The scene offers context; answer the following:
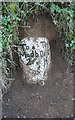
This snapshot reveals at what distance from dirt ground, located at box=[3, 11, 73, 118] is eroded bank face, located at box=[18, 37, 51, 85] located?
0.23 feet

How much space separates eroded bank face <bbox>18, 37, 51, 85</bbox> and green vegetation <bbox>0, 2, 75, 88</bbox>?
5.4 inches

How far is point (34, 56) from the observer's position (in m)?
2.54

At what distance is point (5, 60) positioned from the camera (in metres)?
2.41

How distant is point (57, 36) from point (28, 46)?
1.37 feet

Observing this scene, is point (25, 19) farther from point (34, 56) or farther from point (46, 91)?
point (46, 91)

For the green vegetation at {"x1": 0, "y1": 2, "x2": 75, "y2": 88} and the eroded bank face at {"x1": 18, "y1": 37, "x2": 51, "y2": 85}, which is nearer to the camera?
the green vegetation at {"x1": 0, "y1": 2, "x2": 75, "y2": 88}

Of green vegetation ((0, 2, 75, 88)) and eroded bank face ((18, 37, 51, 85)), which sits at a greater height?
green vegetation ((0, 2, 75, 88))

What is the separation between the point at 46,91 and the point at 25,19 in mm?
1008

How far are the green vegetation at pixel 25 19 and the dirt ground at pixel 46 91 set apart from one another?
98 mm

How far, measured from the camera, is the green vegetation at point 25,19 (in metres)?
2.38

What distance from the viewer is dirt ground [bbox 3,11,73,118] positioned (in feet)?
8.43

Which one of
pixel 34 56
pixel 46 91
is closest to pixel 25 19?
pixel 34 56

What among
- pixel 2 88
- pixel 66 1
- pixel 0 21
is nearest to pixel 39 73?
pixel 2 88

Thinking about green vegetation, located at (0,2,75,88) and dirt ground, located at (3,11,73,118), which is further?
dirt ground, located at (3,11,73,118)
